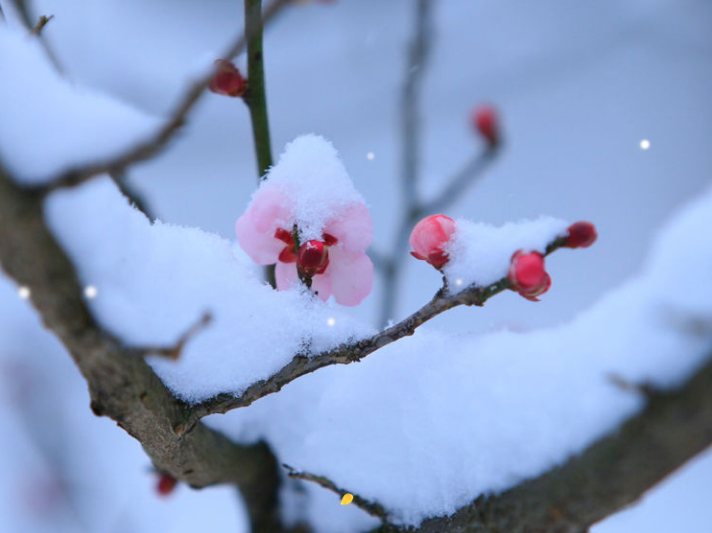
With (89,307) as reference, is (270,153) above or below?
above

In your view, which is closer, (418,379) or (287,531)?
(418,379)

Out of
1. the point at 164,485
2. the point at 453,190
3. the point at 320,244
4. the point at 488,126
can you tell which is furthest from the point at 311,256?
the point at 488,126

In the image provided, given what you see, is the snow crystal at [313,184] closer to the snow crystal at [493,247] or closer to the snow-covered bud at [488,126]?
the snow crystal at [493,247]

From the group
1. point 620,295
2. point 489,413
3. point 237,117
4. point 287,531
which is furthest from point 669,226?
point 237,117

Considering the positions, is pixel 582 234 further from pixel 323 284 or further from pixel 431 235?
pixel 323 284

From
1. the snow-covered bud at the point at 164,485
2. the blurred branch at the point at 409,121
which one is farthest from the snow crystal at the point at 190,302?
the blurred branch at the point at 409,121

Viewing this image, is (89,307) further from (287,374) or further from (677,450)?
(677,450)

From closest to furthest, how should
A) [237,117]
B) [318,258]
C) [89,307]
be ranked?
[89,307], [318,258], [237,117]

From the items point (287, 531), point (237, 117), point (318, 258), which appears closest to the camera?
point (318, 258)
